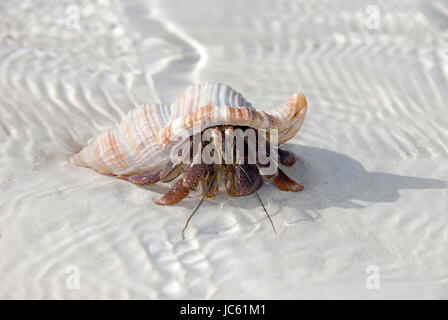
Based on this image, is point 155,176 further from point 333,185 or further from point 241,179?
point 333,185

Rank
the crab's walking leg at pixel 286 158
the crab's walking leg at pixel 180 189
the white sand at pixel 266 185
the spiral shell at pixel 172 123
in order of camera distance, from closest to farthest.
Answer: the white sand at pixel 266 185
the spiral shell at pixel 172 123
the crab's walking leg at pixel 180 189
the crab's walking leg at pixel 286 158

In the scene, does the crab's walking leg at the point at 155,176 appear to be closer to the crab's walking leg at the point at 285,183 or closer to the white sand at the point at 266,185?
the white sand at the point at 266,185

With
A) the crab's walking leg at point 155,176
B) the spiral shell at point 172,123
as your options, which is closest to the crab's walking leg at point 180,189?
the crab's walking leg at point 155,176

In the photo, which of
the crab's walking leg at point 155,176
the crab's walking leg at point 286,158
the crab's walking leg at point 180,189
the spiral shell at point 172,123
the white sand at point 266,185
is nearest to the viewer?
the white sand at point 266,185

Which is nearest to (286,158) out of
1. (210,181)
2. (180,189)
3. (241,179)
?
(241,179)

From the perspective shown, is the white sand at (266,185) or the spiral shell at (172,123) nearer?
the white sand at (266,185)

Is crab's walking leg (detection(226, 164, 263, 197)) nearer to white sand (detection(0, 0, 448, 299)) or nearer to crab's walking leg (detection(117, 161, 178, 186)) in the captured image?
white sand (detection(0, 0, 448, 299))

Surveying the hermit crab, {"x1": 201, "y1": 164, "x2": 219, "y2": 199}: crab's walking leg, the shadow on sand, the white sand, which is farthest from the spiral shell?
the shadow on sand
